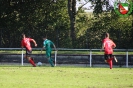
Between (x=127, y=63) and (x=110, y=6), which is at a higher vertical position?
(x=110, y=6)

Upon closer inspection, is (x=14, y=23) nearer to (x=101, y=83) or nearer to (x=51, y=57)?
(x=51, y=57)

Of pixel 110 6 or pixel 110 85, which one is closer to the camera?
pixel 110 85

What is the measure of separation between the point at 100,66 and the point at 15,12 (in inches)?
800

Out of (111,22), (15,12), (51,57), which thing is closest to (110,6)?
(111,22)

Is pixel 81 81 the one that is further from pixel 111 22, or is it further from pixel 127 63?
pixel 111 22

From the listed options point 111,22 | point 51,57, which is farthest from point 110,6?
point 51,57

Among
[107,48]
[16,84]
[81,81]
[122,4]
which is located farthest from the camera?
[122,4]

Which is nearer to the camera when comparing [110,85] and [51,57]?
[110,85]

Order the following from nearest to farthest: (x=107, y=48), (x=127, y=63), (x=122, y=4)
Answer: (x=107, y=48), (x=127, y=63), (x=122, y=4)

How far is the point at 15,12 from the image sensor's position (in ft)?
169

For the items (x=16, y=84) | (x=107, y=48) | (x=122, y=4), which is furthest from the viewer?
(x=122, y=4)

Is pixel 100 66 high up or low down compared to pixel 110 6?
down

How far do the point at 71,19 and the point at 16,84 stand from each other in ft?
108

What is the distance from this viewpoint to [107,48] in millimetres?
30312
